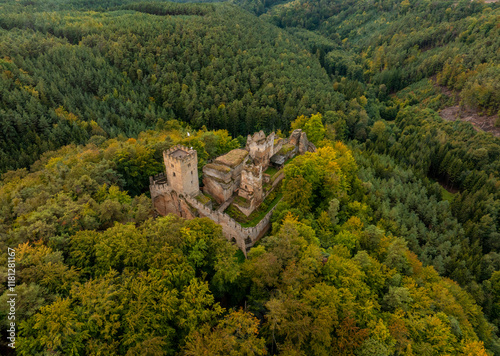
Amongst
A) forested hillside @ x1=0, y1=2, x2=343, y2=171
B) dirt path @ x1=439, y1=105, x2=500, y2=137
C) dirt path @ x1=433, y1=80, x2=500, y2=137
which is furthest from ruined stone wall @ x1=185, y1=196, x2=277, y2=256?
dirt path @ x1=433, y1=80, x2=500, y2=137

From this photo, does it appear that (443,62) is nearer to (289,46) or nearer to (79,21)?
(289,46)

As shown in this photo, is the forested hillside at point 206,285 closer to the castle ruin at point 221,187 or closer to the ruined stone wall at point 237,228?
the ruined stone wall at point 237,228

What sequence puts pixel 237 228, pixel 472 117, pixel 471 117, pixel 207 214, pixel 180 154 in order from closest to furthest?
1. pixel 237 228
2. pixel 207 214
3. pixel 180 154
4. pixel 472 117
5. pixel 471 117

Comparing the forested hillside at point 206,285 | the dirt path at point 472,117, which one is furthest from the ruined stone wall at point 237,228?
the dirt path at point 472,117

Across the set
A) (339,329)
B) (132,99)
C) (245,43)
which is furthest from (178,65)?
(339,329)

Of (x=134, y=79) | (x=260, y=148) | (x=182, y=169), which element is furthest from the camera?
(x=134, y=79)

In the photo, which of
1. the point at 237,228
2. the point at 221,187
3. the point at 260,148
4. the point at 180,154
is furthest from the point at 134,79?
the point at 237,228

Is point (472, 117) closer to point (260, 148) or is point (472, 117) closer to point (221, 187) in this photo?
point (260, 148)
